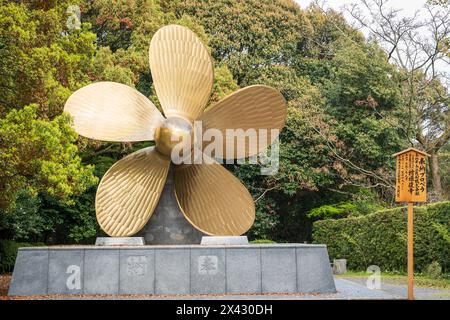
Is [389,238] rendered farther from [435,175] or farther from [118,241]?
[118,241]

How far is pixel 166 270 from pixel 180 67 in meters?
4.28

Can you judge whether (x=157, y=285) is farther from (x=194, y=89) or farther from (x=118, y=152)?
(x=118, y=152)

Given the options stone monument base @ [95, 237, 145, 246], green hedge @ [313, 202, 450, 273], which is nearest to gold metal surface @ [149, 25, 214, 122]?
stone monument base @ [95, 237, 145, 246]

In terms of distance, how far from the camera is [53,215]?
20562 mm

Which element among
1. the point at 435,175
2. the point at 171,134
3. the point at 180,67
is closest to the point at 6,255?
the point at 171,134

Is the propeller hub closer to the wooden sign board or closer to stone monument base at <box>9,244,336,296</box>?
stone monument base at <box>9,244,336,296</box>

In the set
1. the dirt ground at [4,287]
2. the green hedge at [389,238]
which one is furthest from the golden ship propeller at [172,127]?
the green hedge at [389,238]

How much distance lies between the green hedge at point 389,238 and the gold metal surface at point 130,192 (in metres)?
6.52

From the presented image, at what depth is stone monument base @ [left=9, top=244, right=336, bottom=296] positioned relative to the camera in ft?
37.2

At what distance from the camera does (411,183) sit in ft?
36.3

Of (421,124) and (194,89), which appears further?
(421,124)

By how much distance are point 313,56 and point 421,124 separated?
6499 millimetres

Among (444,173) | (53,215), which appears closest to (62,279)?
(53,215)

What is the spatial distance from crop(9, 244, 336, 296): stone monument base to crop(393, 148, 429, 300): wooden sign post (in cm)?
160
